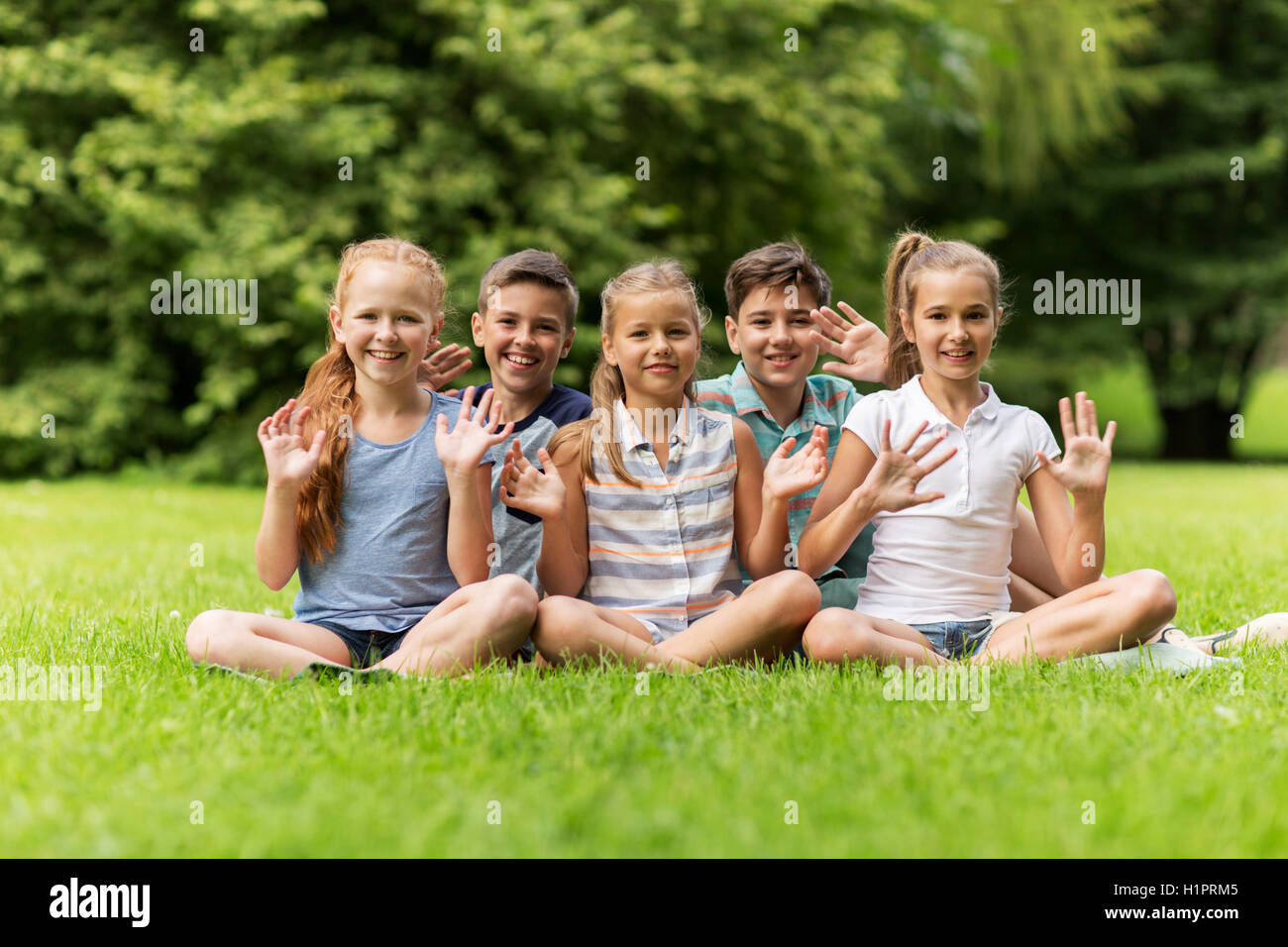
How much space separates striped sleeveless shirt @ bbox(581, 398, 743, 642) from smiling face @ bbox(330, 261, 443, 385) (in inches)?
26.9

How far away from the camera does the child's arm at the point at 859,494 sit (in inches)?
131

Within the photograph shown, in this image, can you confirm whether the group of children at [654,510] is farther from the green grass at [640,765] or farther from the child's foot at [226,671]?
the green grass at [640,765]

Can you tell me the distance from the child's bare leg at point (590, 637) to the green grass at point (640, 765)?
0.42 ft

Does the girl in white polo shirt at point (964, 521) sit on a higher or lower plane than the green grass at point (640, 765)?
higher

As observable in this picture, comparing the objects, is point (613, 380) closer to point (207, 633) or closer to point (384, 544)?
point (384, 544)

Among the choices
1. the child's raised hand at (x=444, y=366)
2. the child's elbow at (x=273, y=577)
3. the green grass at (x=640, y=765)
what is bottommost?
the green grass at (x=640, y=765)

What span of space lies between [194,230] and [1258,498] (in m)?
10.1

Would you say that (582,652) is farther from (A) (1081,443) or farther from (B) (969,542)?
(A) (1081,443)

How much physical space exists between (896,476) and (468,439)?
124 centimetres

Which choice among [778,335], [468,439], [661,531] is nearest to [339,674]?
[468,439]

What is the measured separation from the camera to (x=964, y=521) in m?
3.62

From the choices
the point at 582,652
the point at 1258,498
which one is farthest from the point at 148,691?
the point at 1258,498

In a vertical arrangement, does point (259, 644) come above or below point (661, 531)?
below

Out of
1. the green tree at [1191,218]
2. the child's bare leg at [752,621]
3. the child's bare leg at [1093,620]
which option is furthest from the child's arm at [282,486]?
the green tree at [1191,218]
